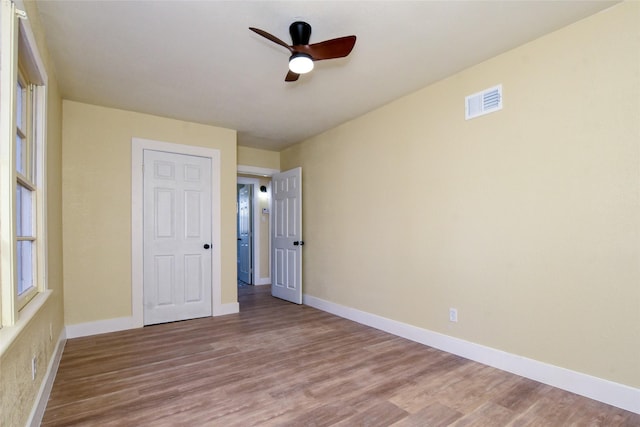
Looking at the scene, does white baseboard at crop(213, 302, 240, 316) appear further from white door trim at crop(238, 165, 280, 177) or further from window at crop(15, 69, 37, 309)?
window at crop(15, 69, 37, 309)

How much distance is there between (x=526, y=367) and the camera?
2463 millimetres

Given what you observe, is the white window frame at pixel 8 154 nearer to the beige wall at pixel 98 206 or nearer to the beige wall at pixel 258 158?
the beige wall at pixel 98 206

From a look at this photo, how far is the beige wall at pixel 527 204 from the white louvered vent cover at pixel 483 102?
0.19 ft

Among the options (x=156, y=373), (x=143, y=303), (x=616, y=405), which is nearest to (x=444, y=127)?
(x=616, y=405)

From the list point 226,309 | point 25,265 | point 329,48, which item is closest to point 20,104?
point 25,265

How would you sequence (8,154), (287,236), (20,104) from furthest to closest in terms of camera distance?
(287,236)
(20,104)
(8,154)

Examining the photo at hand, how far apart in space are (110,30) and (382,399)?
10.5 feet

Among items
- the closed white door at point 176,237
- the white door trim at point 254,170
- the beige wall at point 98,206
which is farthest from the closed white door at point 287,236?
the beige wall at point 98,206

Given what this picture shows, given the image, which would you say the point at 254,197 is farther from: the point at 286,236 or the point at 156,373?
the point at 156,373

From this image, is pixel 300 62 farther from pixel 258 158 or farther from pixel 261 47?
pixel 258 158

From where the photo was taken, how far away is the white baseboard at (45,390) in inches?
71.0

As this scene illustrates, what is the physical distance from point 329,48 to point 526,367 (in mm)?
2749

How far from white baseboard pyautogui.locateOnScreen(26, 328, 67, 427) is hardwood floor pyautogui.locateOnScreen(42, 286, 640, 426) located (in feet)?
0.19

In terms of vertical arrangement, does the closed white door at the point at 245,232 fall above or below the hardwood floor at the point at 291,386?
above
